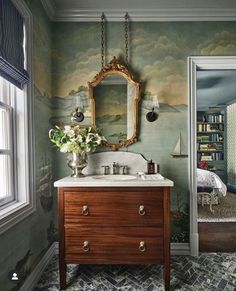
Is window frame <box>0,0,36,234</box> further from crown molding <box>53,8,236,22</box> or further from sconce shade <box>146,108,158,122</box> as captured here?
sconce shade <box>146,108,158,122</box>

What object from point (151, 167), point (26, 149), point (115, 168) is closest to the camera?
point (26, 149)

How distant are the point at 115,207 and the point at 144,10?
225cm

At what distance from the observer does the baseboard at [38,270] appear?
184cm

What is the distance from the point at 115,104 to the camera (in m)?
2.54

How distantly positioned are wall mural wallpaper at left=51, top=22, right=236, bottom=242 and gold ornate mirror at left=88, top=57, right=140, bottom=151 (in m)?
0.09

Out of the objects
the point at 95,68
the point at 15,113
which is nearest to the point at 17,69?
the point at 15,113

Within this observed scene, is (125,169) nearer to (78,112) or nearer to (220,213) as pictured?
(78,112)

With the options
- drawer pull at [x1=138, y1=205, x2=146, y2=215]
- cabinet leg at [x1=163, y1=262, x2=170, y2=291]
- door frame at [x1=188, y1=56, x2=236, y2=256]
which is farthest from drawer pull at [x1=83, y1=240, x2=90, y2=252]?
door frame at [x1=188, y1=56, x2=236, y2=256]

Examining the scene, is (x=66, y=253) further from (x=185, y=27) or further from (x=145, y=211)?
(x=185, y=27)

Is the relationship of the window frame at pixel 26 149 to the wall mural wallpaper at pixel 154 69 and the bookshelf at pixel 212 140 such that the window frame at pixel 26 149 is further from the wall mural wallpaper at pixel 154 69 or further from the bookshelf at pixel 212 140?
the bookshelf at pixel 212 140

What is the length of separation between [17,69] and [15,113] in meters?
0.41

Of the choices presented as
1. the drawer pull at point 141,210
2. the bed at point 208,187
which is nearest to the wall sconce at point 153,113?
the drawer pull at point 141,210

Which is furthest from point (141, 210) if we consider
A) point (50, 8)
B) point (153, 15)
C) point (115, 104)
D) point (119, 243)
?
point (50, 8)

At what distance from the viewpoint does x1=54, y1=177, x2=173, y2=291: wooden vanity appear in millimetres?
1863
